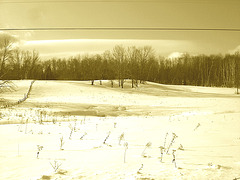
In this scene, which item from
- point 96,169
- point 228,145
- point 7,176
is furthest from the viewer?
point 228,145

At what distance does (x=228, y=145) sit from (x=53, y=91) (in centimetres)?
3809

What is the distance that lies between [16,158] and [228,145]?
6310 millimetres

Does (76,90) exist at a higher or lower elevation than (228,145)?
higher

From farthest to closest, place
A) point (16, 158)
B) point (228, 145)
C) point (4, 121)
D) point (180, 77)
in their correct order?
point (180, 77)
point (4, 121)
point (228, 145)
point (16, 158)

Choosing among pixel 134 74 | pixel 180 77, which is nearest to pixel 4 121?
pixel 134 74

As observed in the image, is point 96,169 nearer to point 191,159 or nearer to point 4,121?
point 191,159

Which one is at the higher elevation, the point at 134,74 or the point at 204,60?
the point at 204,60

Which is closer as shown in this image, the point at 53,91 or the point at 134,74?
the point at 53,91

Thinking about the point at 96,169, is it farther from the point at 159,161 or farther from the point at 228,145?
the point at 228,145

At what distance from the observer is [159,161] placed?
512 cm

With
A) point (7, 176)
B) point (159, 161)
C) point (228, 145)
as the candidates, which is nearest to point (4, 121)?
point (7, 176)

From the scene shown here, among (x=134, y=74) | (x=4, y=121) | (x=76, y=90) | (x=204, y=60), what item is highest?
(x=204, y=60)

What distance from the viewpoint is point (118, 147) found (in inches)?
253

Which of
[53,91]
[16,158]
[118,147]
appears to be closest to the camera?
[16,158]
